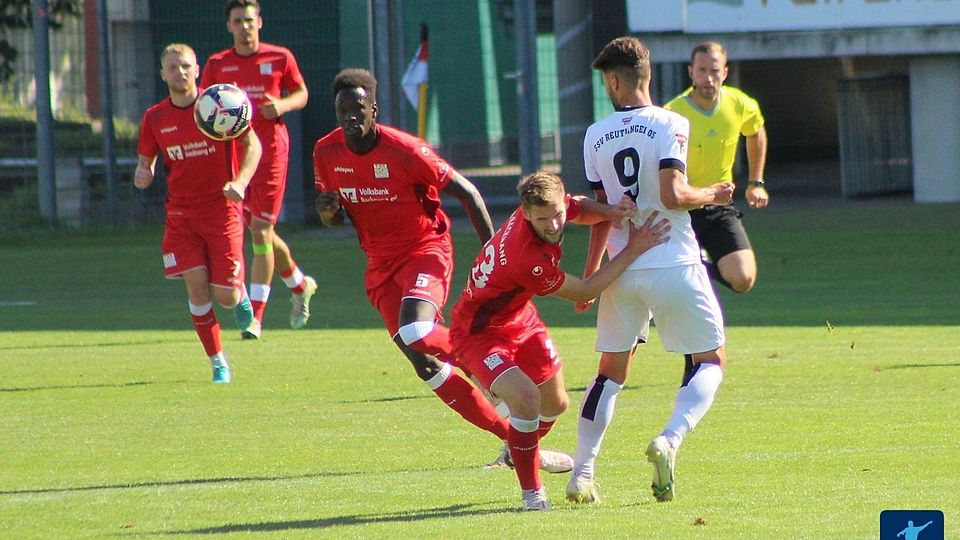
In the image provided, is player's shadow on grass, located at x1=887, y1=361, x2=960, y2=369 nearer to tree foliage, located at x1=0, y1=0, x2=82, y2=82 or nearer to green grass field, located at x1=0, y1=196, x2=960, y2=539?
green grass field, located at x1=0, y1=196, x2=960, y2=539

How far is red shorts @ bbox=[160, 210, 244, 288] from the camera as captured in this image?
1119 cm

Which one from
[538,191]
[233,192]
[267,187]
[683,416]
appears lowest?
[683,416]

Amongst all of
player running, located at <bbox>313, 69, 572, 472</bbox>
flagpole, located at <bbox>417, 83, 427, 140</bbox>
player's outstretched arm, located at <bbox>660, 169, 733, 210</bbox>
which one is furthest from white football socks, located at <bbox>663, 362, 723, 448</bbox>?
flagpole, located at <bbox>417, 83, 427, 140</bbox>

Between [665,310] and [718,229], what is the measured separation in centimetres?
293

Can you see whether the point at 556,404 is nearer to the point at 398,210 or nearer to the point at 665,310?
the point at 665,310

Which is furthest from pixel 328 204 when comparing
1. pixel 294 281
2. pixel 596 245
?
pixel 294 281

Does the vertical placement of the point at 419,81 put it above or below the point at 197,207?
above

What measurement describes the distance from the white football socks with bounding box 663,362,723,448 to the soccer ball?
4.72 m

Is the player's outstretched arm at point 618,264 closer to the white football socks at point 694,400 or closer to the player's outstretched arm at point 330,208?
the white football socks at point 694,400

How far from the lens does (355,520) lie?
6543 millimetres

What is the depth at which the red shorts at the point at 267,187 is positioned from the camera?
13250 mm

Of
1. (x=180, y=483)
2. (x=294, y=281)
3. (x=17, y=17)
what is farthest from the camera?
(x=17, y=17)

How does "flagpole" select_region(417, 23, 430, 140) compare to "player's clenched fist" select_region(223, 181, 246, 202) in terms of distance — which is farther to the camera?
"flagpole" select_region(417, 23, 430, 140)

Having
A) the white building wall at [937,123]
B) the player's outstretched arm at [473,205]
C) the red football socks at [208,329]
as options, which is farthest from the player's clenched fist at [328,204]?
the white building wall at [937,123]
